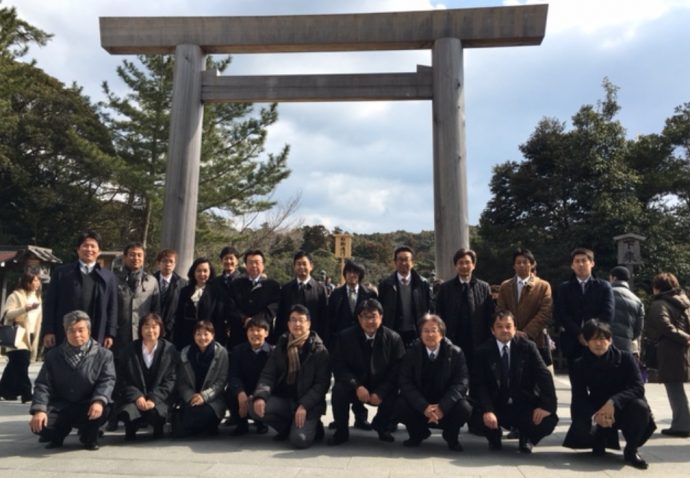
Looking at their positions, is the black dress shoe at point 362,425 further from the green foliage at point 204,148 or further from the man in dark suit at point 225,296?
the green foliage at point 204,148

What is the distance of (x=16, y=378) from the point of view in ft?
20.8

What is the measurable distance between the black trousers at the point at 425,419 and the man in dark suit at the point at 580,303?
1200mm

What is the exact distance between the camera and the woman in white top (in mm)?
6312

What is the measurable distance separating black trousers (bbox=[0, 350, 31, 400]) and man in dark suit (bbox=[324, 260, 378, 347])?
362 centimetres

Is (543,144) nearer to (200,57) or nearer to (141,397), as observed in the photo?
(200,57)

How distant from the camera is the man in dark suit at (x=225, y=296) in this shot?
5.48 m

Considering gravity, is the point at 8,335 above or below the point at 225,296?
below

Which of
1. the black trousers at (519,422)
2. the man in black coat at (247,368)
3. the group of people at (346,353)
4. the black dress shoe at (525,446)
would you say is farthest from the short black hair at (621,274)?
the man in black coat at (247,368)

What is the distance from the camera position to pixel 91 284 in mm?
5031

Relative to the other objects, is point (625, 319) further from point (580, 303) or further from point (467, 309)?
point (467, 309)

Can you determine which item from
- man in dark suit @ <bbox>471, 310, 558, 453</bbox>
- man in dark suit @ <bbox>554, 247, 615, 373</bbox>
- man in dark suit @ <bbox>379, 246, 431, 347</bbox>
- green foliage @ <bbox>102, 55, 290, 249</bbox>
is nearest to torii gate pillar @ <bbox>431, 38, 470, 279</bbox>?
man in dark suit @ <bbox>379, 246, 431, 347</bbox>

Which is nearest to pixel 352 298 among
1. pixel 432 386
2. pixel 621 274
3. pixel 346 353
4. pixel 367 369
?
pixel 346 353

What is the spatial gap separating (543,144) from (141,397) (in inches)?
800

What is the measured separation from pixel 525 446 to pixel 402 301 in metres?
1.76
